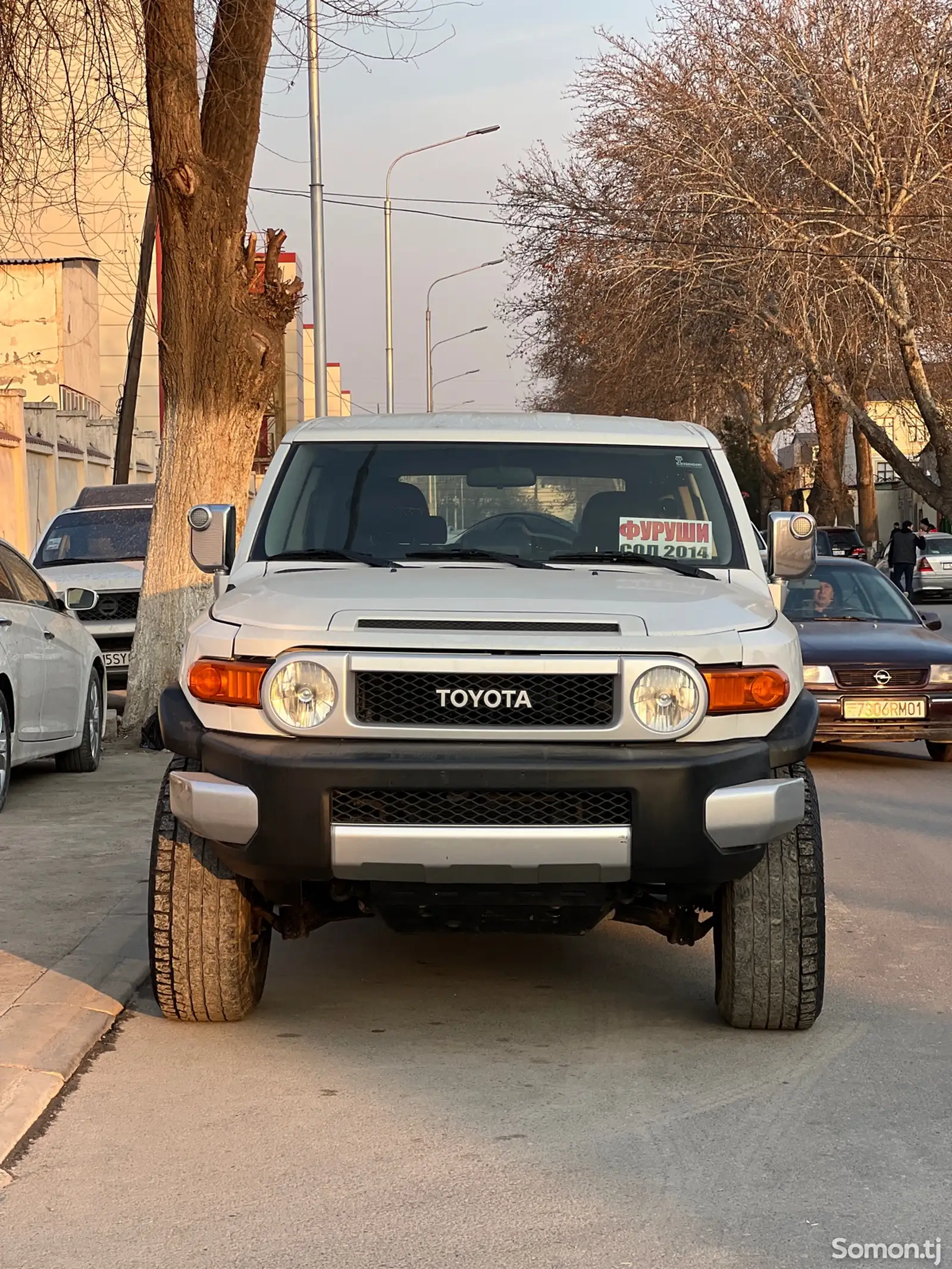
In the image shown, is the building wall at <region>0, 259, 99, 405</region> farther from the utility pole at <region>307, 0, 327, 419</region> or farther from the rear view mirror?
the rear view mirror

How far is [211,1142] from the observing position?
445 cm

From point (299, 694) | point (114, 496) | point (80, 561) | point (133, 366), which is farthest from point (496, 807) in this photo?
point (133, 366)

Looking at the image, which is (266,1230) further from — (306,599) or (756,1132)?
(306,599)

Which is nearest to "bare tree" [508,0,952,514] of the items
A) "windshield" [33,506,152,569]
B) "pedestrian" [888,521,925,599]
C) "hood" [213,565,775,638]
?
"pedestrian" [888,521,925,599]

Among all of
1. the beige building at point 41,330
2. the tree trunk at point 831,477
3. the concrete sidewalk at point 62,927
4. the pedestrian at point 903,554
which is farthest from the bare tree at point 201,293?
the tree trunk at point 831,477

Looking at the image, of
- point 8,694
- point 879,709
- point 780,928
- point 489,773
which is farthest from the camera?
point 879,709

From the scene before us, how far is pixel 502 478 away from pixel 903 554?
95.0ft

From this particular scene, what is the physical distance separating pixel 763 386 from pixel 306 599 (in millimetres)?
44497

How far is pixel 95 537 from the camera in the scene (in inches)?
714

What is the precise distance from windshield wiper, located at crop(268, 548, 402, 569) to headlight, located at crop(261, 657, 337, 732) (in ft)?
2.96

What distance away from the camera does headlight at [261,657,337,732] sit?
4.87 meters

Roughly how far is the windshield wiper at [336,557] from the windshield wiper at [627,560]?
0.61m

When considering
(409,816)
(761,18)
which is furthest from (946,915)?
(761,18)

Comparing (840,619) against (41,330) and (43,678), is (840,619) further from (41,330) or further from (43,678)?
(41,330)
